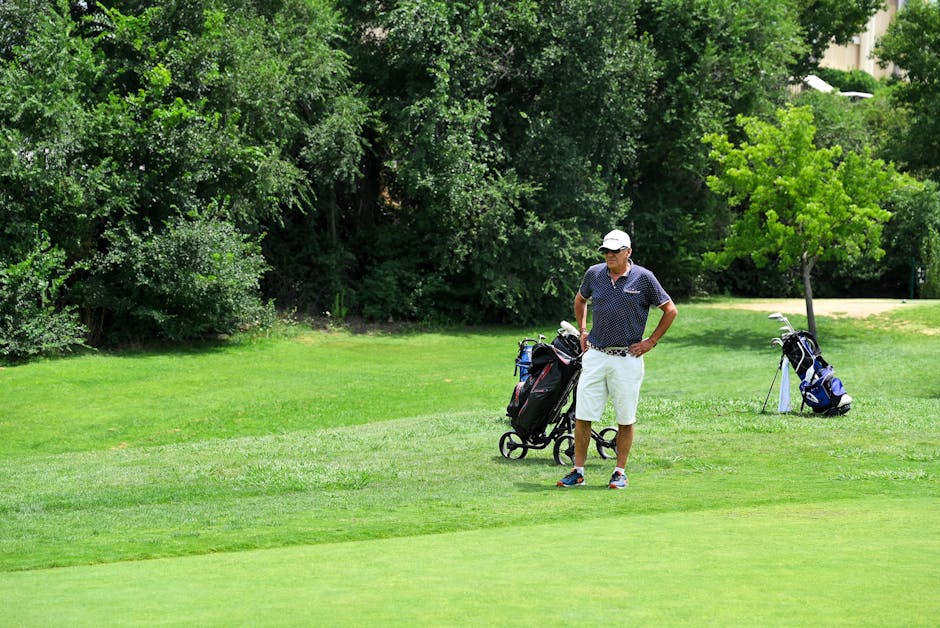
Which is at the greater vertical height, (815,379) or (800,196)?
(800,196)

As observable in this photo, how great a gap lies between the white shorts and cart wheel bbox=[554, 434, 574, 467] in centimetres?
168

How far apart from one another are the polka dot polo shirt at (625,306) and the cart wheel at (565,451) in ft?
7.01

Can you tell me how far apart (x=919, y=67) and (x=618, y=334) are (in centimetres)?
3671

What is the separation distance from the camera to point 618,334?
34.3 feet

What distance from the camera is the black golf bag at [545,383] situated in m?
12.3

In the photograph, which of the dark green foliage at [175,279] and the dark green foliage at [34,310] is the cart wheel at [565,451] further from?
the dark green foliage at [175,279]

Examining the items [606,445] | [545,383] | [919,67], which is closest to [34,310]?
[545,383]

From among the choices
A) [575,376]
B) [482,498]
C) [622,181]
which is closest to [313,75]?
[622,181]

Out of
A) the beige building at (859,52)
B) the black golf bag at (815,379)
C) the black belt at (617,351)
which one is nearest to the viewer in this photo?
the black belt at (617,351)

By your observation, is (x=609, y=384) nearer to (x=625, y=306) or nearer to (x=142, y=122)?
(x=625, y=306)

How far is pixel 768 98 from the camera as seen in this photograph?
43719 millimetres

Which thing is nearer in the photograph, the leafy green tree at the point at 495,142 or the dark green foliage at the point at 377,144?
the dark green foliage at the point at 377,144

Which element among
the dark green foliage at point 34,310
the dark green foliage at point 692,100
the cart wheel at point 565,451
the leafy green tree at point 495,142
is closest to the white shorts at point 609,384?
the cart wheel at point 565,451

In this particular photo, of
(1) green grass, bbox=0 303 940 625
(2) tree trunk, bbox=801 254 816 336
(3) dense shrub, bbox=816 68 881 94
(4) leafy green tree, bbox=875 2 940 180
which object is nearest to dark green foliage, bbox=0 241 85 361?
(1) green grass, bbox=0 303 940 625
